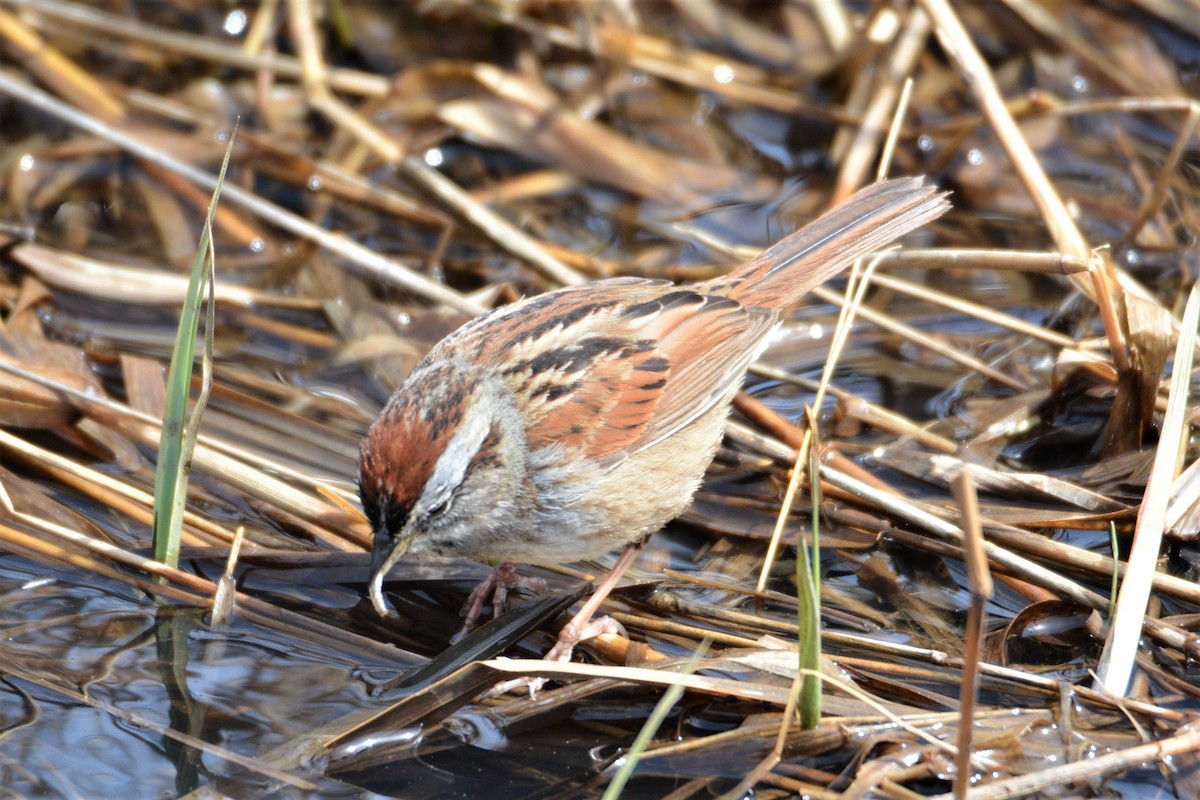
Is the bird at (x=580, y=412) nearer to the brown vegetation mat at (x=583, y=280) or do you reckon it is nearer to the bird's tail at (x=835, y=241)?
the bird's tail at (x=835, y=241)

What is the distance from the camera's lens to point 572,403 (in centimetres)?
Answer: 409

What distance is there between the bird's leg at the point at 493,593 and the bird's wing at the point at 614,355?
0.52 m

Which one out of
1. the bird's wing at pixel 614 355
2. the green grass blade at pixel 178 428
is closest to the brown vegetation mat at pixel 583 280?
the green grass blade at pixel 178 428

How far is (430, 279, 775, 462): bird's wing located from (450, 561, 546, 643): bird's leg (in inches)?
20.3

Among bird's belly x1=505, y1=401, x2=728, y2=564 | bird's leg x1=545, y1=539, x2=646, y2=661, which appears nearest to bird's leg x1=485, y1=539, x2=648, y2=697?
bird's leg x1=545, y1=539, x2=646, y2=661

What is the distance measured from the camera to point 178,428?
12.3 ft

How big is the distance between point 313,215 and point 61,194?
46.5 inches

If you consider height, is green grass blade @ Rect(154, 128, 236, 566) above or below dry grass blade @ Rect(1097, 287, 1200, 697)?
above

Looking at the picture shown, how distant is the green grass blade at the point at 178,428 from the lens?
11.9 feet

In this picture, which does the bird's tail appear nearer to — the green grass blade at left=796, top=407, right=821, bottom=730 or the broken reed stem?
the green grass blade at left=796, top=407, right=821, bottom=730

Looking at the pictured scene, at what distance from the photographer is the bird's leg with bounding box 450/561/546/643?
4188mm

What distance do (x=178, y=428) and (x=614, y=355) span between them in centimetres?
141

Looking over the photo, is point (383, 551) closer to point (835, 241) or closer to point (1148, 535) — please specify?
point (835, 241)

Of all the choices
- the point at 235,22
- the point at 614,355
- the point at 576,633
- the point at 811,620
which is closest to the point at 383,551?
the point at 576,633
